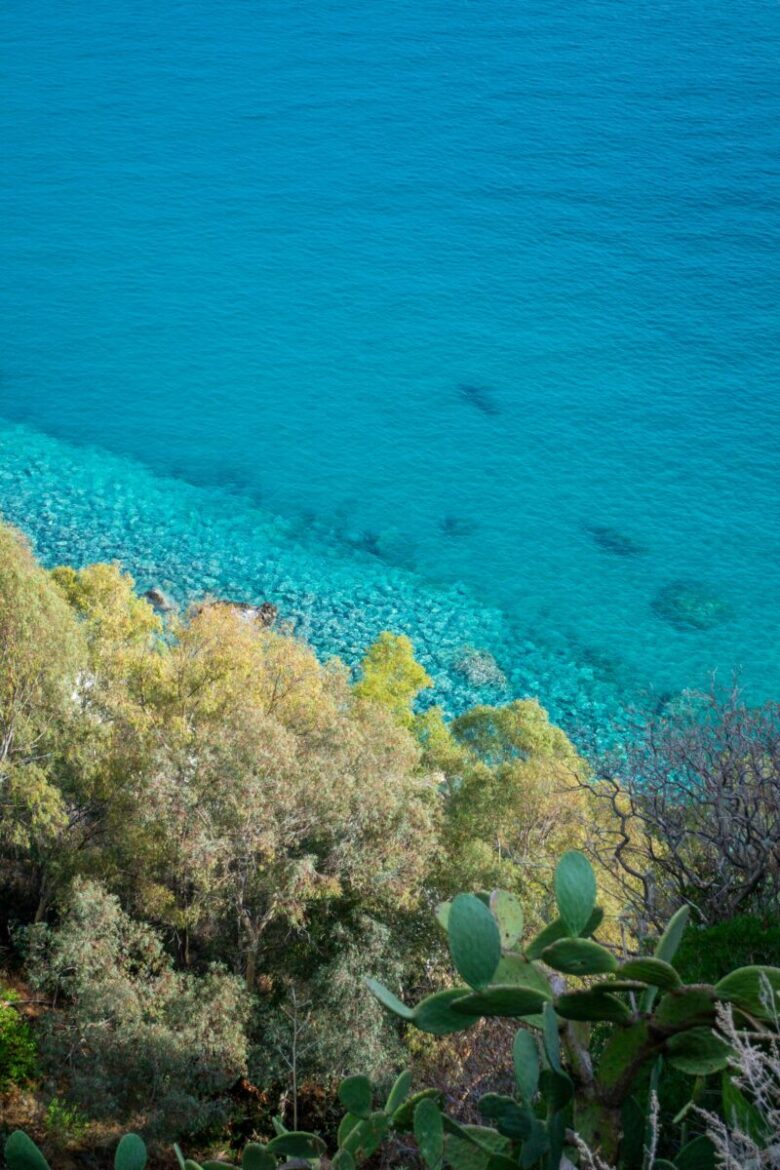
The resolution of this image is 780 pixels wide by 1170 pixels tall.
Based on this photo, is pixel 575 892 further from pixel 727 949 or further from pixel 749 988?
pixel 727 949

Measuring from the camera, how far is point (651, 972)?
5.20 meters

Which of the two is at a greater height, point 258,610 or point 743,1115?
point 743,1115

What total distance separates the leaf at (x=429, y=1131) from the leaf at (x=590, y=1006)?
78 cm

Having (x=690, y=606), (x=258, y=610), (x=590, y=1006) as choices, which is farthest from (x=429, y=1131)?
(x=690, y=606)

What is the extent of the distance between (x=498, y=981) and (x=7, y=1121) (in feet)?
36.7

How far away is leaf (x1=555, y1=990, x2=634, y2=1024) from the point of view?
17.6 feet

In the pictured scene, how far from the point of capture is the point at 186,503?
40.9m

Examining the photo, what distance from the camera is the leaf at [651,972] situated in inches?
202

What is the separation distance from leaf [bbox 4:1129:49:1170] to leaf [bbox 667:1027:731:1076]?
10.3 ft

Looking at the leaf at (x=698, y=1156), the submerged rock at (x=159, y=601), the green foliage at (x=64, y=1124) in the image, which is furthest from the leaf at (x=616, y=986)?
the submerged rock at (x=159, y=601)

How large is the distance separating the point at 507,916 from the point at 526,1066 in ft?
3.45

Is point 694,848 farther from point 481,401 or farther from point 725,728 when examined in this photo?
point 481,401

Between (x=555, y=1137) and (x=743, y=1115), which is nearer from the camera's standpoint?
(x=743, y=1115)

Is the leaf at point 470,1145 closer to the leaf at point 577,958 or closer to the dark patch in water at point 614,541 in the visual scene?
the leaf at point 577,958
